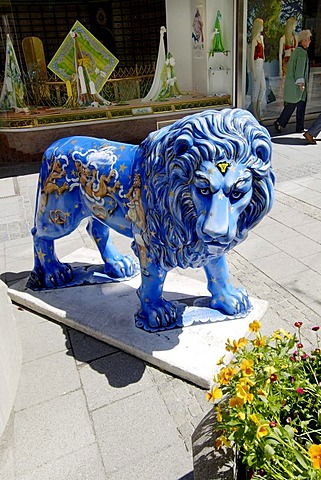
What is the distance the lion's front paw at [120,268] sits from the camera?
3463 millimetres

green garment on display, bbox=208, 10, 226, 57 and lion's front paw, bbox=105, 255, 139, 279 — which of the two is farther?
green garment on display, bbox=208, 10, 226, 57

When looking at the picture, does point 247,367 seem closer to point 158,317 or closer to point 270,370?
point 270,370

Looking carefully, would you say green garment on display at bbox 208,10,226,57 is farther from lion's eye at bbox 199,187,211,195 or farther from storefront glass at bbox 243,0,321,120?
lion's eye at bbox 199,187,211,195

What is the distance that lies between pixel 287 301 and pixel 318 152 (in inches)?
198

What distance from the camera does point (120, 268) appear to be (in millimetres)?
3471

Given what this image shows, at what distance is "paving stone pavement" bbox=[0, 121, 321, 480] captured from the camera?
2.05 metres

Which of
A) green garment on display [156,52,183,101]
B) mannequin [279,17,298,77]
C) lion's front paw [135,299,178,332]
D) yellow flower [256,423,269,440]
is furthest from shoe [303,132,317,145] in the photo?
yellow flower [256,423,269,440]

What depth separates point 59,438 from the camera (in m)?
2.20

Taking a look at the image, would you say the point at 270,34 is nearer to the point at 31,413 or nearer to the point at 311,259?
the point at 311,259

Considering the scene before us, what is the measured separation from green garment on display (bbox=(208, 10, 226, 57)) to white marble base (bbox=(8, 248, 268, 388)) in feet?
22.1

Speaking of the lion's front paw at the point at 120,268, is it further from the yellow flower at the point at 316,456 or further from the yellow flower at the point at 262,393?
the yellow flower at the point at 316,456

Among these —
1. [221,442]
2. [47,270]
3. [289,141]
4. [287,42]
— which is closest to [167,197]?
[221,442]

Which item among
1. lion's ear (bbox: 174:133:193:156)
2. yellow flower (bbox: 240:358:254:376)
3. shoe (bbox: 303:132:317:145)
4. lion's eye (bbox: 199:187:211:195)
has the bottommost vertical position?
shoe (bbox: 303:132:317:145)

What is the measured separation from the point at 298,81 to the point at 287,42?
1652 mm
